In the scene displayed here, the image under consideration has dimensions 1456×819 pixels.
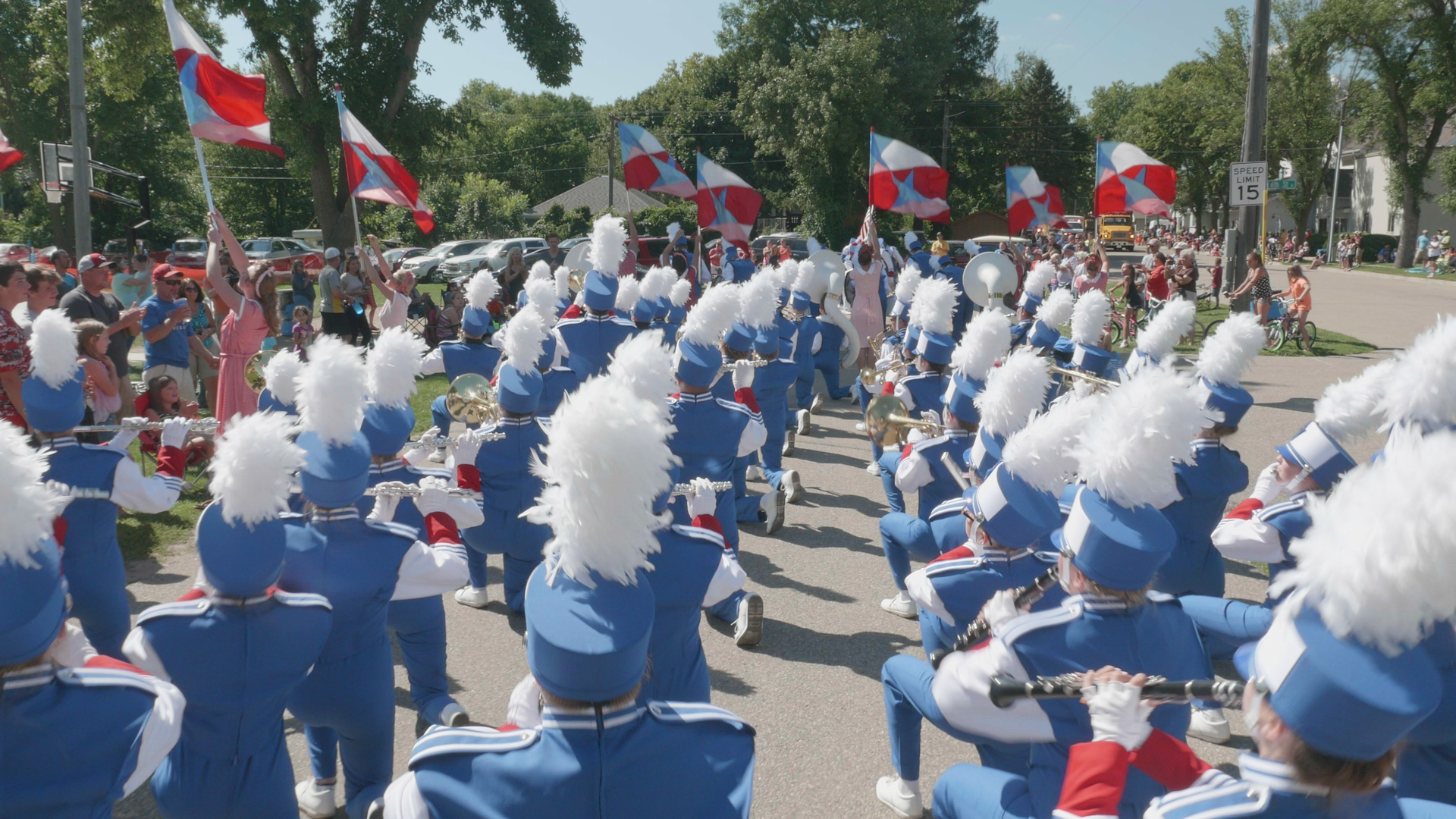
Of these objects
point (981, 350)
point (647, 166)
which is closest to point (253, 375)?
point (981, 350)

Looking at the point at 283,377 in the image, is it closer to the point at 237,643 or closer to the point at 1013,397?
the point at 237,643

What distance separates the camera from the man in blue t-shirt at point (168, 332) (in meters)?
8.88

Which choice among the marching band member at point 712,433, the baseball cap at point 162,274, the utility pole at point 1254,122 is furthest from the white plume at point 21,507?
the utility pole at point 1254,122

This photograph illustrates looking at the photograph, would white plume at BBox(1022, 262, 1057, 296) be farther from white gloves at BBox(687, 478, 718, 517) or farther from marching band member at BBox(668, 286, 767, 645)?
white gloves at BBox(687, 478, 718, 517)

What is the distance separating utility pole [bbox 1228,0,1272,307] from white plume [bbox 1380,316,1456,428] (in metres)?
11.7

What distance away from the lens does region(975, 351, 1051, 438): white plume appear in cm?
453

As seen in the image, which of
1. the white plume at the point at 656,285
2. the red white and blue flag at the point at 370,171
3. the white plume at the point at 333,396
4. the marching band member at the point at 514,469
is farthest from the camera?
the red white and blue flag at the point at 370,171

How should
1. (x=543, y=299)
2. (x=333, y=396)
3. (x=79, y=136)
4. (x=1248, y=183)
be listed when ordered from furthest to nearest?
1. (x=1248, y=183)
2. (x=79, y=136)
3. (x=543, y=299)
4. (x=333, y=396)

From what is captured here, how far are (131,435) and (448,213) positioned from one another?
48685 millimetres

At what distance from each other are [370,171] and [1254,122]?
13.1 metres

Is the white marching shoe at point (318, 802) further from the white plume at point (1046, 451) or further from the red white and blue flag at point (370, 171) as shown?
the red white and blue flag at point (370, 171)

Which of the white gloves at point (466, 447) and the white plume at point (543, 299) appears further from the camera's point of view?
the white plume at point (543, 299)

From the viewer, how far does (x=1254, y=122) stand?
48.0 feet

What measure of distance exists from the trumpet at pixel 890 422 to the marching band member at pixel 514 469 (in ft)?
7.04
